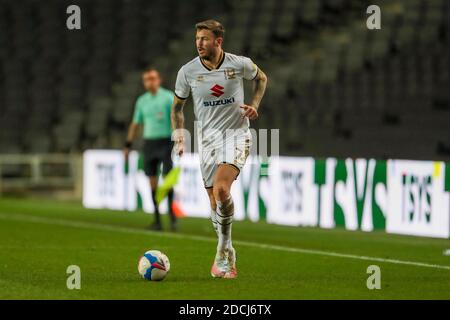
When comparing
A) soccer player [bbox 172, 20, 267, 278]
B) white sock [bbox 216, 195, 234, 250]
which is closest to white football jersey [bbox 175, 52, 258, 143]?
soccer player [bbox 172, 20, 267, 278]

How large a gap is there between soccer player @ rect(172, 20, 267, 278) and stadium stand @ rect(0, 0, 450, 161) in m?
10.1

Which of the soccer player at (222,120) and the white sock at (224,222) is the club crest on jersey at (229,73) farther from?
the white sock at (224,222)

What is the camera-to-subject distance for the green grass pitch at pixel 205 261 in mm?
8570

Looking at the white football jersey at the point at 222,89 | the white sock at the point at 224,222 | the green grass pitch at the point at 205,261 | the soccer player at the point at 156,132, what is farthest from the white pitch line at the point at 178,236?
the white football jersey at the point at 222,89

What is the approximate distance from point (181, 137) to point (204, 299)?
2.05m

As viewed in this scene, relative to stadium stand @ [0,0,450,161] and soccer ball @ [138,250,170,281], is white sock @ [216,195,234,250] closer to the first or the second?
soccer ball @ [138,250,170,281]

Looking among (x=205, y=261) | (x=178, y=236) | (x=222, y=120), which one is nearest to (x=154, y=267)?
(x=222, y=120)

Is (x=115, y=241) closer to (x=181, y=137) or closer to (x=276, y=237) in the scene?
(x=276, y=237)

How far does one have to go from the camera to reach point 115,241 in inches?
528

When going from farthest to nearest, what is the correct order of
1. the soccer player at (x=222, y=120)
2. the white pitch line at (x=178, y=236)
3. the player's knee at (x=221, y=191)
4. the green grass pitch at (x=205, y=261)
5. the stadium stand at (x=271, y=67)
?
1. the stadium stand at (x=271, y=67)
2. the white pitch line at (x=178, y=236)
3. the soccer player at (x=222, y=120)
4. the player's knee at (x=221, y=191)
5. the green grass pitch at (x=205, y=261)

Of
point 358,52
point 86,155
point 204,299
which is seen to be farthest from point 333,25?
point 204,299

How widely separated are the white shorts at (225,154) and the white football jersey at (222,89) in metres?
0.10

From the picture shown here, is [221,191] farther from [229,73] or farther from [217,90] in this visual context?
[229,73]
